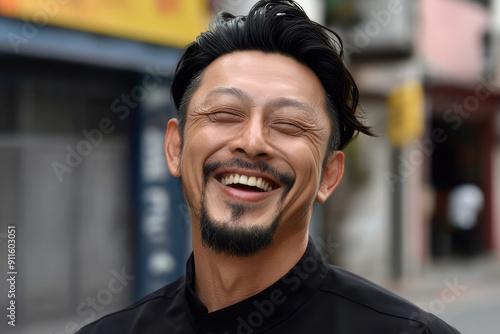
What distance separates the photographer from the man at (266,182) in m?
1.80

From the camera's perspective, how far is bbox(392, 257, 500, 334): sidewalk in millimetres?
8617

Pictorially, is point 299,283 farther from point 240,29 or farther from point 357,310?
point 240,29

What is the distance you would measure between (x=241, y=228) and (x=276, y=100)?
0.38m

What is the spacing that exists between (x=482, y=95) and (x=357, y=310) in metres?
14.4

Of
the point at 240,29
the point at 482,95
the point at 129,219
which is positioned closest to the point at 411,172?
the point at 482,95

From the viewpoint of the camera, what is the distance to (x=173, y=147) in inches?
85.0

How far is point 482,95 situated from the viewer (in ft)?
49.8

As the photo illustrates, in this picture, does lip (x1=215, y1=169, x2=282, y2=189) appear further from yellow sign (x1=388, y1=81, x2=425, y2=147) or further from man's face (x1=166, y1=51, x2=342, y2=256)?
yellow sign (x1=388, y1=81, x2=425, y2=147)

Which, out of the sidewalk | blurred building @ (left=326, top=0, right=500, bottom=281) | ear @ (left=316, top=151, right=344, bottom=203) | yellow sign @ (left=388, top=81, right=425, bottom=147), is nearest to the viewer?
ear @ (left=316, top=151, right=344, bottom=203)

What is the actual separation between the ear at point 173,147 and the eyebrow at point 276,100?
287 millimetres

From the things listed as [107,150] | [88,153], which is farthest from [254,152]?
[107,150]

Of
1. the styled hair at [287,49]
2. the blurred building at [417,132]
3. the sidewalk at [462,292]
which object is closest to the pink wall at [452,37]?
the blurred building at [417,132]

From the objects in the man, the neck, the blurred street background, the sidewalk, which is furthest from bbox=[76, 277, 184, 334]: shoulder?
the sidewalk

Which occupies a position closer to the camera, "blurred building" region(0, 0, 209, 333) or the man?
the man
